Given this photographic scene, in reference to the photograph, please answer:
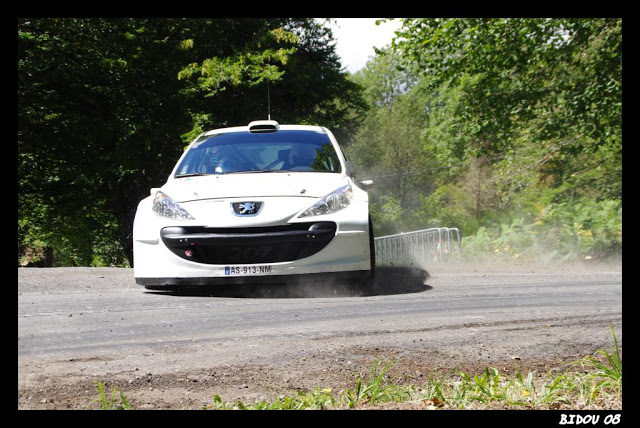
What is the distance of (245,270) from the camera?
11.1 ft

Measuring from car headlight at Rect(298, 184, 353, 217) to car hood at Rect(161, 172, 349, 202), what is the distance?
0.12 feet

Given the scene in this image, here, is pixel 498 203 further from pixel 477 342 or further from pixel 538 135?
pixel 477 342

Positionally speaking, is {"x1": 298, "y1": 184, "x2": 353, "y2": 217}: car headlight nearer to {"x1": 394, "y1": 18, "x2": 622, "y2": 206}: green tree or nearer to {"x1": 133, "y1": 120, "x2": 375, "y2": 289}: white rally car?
{"x1": 133, "y1": 120, "x2": 375, "y2": 289}: white rally car

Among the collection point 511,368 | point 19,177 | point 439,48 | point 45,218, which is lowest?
point 511,368

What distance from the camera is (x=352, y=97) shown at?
4461 millimetres

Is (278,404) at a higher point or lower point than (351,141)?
lower

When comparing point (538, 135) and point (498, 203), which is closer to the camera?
point (538, 135)

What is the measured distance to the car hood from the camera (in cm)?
342

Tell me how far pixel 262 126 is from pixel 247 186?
0.55 meters

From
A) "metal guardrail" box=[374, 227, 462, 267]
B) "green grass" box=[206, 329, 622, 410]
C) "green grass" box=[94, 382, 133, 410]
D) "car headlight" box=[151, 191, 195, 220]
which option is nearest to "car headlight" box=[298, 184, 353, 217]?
"car headlight" box=[151, 191, 195, 220]

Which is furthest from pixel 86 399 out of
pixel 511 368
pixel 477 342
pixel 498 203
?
pixel 498 203

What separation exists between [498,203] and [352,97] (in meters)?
15.2

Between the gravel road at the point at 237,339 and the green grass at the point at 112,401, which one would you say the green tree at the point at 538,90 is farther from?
the green grass at the point at 112,401

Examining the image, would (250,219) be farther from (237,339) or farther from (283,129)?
(283,129)
